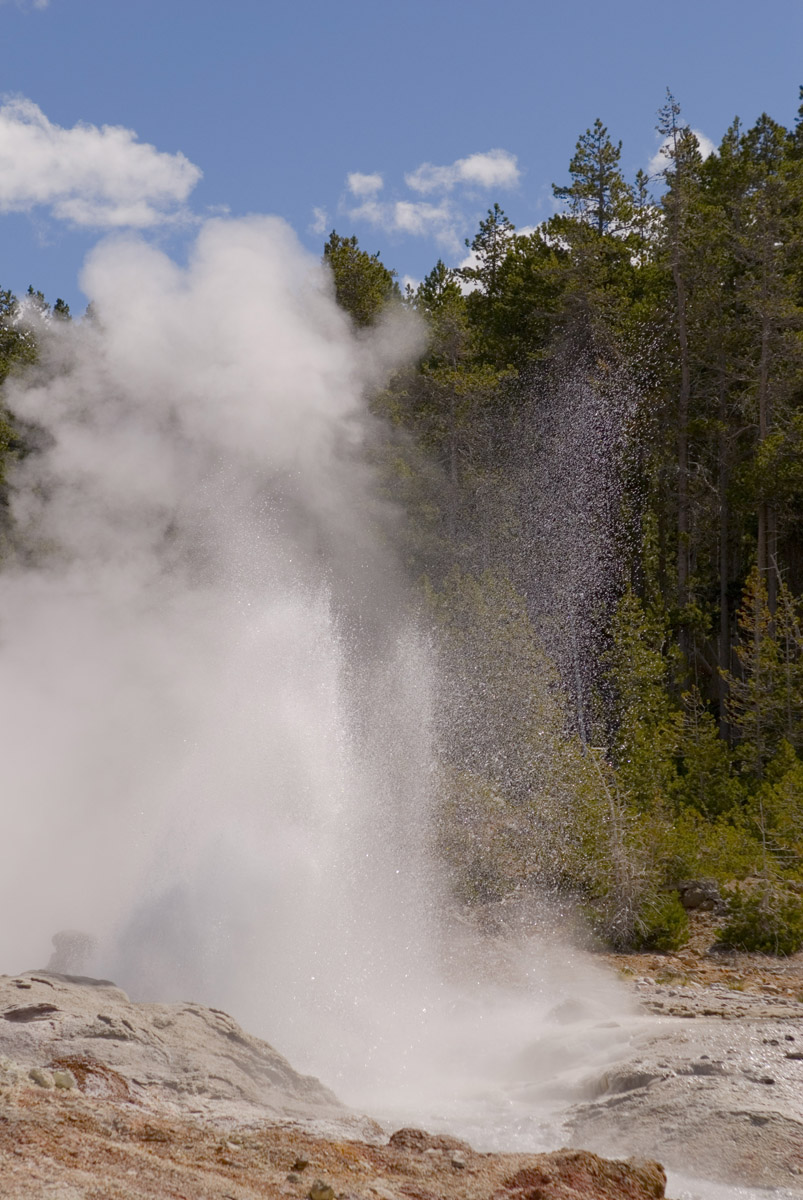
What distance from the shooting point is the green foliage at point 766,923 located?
10.8 m

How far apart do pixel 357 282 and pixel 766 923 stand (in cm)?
1507

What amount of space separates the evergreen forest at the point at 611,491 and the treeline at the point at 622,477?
62mm

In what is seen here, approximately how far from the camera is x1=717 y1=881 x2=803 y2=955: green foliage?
10.8 m

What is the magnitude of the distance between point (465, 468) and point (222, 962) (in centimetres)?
1777

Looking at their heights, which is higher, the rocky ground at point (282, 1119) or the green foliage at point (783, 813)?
the green foliage at point (783, 813)

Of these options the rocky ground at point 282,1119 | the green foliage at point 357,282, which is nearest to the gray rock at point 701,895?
the rocky ground at point 282,1119

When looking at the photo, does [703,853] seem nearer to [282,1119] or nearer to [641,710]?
[641,710]

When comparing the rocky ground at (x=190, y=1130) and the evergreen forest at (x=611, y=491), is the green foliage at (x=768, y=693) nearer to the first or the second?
the evergreen forest at (x=611, y=491)

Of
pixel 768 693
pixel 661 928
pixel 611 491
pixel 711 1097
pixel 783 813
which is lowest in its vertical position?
pixel 711 1097

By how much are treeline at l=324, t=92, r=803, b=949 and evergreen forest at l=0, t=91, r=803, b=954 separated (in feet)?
0.20

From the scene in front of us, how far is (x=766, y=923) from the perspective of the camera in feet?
35.7

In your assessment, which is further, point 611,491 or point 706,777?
point 611,491

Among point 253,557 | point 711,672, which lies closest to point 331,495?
point 253,557

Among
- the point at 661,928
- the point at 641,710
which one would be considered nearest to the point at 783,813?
the point at 661,928
